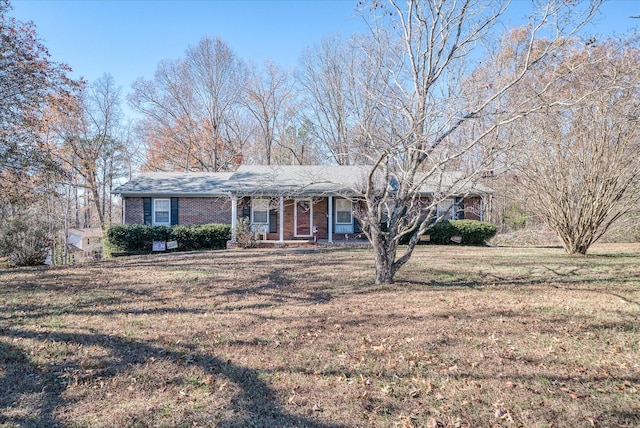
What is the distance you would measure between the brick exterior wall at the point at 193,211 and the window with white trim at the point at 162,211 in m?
0.54

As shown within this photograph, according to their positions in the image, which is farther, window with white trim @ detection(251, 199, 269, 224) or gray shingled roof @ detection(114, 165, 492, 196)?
window with white trim @ detection(251, 199, 269, 224)

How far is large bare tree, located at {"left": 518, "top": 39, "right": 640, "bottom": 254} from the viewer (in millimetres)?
9297

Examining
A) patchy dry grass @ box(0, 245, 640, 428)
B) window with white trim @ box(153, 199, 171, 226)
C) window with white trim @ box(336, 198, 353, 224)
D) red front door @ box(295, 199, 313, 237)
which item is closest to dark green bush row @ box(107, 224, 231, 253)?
window with white trim @ box(153, 199, 171, 226)

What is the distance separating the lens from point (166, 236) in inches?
619

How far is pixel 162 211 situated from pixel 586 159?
1697cm

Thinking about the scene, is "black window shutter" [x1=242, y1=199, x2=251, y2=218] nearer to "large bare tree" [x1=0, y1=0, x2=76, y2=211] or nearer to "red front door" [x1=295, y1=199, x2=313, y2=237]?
"red front door" [x1=295, y1=199, x2=313, y2=237]

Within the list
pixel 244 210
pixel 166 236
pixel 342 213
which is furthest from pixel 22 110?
pixel 342 213

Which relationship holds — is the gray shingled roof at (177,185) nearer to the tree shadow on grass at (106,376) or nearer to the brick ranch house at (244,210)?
the brick ranch house at (244,210)

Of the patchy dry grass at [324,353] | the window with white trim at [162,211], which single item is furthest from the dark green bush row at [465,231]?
the window with white trim at [162,211]

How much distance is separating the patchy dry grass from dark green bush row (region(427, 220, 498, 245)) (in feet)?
27.9

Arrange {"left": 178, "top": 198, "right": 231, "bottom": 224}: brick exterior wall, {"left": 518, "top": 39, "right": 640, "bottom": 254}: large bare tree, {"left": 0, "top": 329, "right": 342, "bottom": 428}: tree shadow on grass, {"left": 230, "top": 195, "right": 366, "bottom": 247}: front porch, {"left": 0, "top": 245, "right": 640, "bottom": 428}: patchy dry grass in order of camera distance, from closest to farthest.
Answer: {"left": 0, "top": 329, "right": 342, "bottom": 428}: tree shadow on grass, {"left": 0, "top": 245, "right": 640, "bottom": 428}: patchy dry grass, {"left": 518, "top": 39, "right": 640, "bottom": 254}: large bare tree, {"left": 230, "top": 195, "right": 366, "bottom": 247}: front porch, {"left": 178, "top": 198, "right": 231, "bottom": 224}: brick exterior wall

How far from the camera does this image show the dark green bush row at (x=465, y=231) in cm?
1623

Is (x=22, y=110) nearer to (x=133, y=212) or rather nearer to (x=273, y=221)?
(x=133, y=212)

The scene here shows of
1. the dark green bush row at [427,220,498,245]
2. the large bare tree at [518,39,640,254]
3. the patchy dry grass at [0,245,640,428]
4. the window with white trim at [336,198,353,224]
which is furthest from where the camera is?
the window with white trim at [336,198,353,224]
